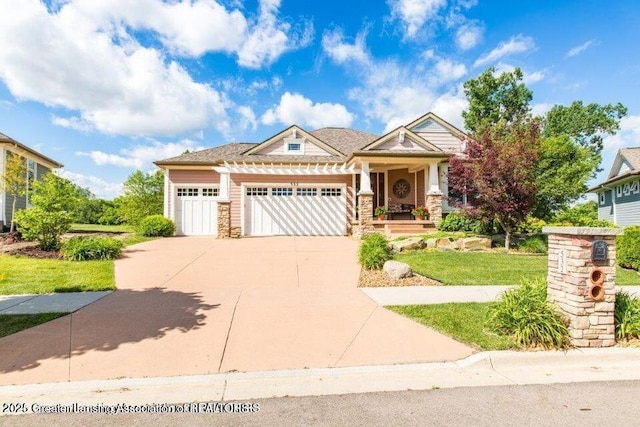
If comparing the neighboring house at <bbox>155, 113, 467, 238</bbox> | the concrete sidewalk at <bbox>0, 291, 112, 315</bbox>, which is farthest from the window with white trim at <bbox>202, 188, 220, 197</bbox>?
the concrete sidewalk at <bbox>0, 291, 112, 315</bbox>

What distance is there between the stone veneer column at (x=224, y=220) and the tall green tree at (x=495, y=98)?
19900 mm

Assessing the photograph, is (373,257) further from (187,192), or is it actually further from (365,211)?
(187,192)

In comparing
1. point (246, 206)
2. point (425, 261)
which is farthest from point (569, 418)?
point (246, 206)

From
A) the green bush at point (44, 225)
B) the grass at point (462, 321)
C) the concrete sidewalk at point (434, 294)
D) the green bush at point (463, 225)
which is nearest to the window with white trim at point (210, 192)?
the green bush at point (44, 225)

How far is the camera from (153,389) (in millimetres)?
3559

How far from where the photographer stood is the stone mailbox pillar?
4.47 meters

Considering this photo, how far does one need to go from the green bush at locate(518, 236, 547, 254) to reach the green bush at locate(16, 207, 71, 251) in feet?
51.2

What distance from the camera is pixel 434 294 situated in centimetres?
689

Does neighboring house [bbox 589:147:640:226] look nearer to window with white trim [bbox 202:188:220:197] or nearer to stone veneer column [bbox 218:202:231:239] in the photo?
stone veneer column [bbox 218:202:231:239]

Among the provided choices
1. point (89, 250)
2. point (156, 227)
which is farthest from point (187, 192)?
point (89, 250)

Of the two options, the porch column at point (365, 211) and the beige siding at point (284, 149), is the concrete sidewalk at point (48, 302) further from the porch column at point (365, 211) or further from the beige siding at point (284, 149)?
the beige siding at point (284, 149)

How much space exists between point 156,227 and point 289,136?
25.9 ft

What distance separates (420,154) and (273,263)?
8.75 metres

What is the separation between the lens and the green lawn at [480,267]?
26.5ft
